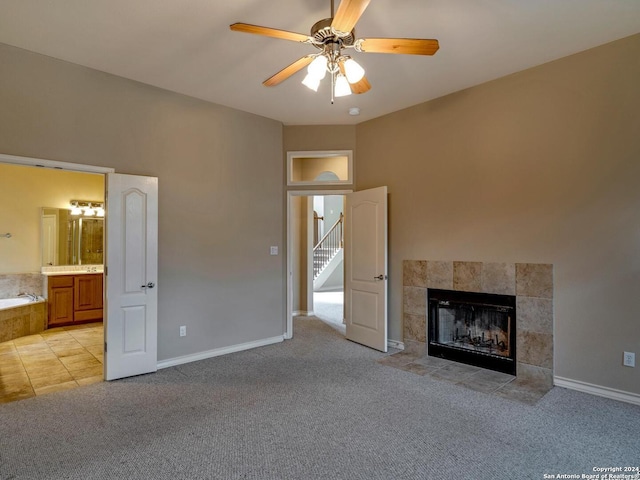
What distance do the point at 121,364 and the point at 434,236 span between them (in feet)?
12.2

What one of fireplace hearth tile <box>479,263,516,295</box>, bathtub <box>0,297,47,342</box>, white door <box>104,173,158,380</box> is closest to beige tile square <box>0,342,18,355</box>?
bathtub <box>0,297,47,342</box>

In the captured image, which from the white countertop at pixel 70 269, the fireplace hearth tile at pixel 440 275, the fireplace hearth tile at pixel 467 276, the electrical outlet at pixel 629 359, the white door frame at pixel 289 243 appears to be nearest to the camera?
the electrical outlet at pixel 629 359

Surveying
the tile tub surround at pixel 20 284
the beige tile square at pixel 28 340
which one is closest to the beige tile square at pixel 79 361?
the beige tile square at pixel 28 340

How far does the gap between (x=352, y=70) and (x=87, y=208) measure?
6456 mm

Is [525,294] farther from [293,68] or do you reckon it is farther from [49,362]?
[49,362]

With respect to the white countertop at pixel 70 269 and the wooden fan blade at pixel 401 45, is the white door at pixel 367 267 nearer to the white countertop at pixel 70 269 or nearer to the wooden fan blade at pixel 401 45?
the wooden fan blade at pixel 401 45

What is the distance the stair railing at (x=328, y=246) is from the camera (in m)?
10.3

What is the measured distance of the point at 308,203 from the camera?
23.4ft

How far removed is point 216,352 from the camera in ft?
14.6

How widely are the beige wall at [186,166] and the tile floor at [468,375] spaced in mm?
1795

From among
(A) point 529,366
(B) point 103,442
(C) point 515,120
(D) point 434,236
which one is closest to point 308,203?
Result: (D) point 434,236

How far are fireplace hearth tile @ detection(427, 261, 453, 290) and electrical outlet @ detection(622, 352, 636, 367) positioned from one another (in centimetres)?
162

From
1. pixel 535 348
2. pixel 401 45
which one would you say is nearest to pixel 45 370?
pixel 401 45

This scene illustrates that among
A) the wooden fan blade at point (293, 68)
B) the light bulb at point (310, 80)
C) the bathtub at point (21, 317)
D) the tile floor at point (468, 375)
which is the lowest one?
the tile floor at point (468, 375)
